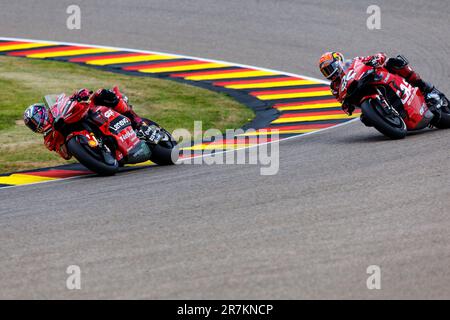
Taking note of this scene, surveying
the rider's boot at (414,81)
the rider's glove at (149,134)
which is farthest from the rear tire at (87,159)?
the rider's boot at (414,81)

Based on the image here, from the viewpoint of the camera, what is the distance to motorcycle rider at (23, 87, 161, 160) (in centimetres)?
1242

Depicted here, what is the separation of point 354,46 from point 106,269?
1285cm

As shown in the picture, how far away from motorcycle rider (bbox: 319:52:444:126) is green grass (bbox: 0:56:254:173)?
2807mm

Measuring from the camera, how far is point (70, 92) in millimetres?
17984

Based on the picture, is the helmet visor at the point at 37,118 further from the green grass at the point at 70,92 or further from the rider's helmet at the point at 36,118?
the green grass at the point at 70,92

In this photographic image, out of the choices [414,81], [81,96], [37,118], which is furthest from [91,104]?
[414,81]

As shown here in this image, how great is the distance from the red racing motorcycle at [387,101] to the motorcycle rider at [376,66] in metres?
0.08

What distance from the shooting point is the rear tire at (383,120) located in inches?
505

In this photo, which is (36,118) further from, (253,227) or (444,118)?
(444,118)

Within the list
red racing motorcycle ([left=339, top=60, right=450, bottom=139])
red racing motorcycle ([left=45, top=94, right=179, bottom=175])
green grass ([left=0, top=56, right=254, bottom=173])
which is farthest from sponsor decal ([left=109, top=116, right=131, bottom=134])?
red racing motorcycle ([left=339, top=60, right=450, bottom=139])

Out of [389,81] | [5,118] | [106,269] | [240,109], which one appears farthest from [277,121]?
[106,269]

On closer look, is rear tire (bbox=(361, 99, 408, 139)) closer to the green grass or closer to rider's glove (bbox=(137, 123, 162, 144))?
rider's glove (bbox=(137, 123, 162, 144))

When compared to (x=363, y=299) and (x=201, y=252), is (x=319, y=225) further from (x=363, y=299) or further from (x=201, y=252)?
(x=363, y=299)

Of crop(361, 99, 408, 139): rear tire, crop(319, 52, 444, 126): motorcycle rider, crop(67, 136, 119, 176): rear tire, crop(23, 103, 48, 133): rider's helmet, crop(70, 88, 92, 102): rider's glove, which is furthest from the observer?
crop(319, 52, 444, 126): motorcycle rider
